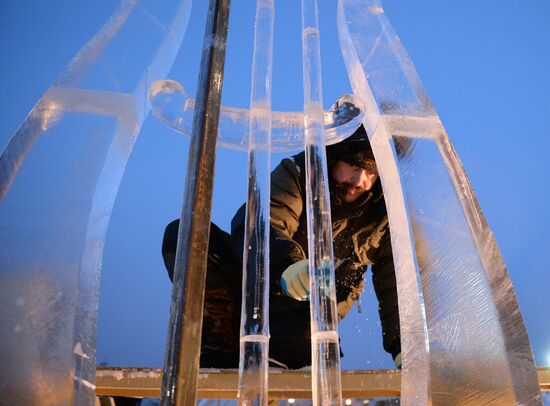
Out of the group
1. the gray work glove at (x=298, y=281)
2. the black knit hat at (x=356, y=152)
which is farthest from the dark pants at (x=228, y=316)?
the gray work glove at (x=298, y=281)

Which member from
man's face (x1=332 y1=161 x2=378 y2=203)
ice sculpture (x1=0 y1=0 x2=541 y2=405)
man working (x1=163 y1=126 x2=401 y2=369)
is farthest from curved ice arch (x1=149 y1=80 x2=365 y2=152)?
man's face (x1=332 y1=161 x2=378 y2=203)

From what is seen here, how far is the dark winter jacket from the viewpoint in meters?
1.92

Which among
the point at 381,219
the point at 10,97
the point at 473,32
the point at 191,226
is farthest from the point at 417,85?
the point at 473,32

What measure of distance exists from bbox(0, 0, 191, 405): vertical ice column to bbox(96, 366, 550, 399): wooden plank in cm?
57

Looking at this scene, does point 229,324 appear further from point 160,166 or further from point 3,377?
point 160,166

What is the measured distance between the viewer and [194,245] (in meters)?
0.61

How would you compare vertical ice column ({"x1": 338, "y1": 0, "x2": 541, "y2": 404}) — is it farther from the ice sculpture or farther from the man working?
the man working

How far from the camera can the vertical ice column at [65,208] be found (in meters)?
0.79

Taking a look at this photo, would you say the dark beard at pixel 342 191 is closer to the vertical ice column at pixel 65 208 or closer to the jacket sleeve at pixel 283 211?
the jacket sleeve at pixel 283 211

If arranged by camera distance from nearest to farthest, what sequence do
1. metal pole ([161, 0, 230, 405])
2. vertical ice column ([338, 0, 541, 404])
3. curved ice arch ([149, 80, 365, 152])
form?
1. metal pole ([161, 0, 230, 405])
2. vertical ice column ([338, 0, 541, 404])
3. curved ice arch ([149, 80, 365, 152])

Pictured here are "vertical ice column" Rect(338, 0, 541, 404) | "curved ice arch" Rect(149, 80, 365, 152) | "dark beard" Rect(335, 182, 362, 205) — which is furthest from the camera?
"dark beard" Rect(335, 182, 362, 205)

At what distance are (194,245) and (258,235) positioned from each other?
332 millimetres

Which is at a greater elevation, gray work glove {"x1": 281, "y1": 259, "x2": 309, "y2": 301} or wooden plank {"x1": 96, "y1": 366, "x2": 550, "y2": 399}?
gray work glove {"x1": 281, "y1": 259, "x2": 309, "y2": 301}

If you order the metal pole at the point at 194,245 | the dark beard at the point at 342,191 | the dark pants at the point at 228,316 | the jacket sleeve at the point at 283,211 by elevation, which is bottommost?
the metal pole at the point at 194,245
